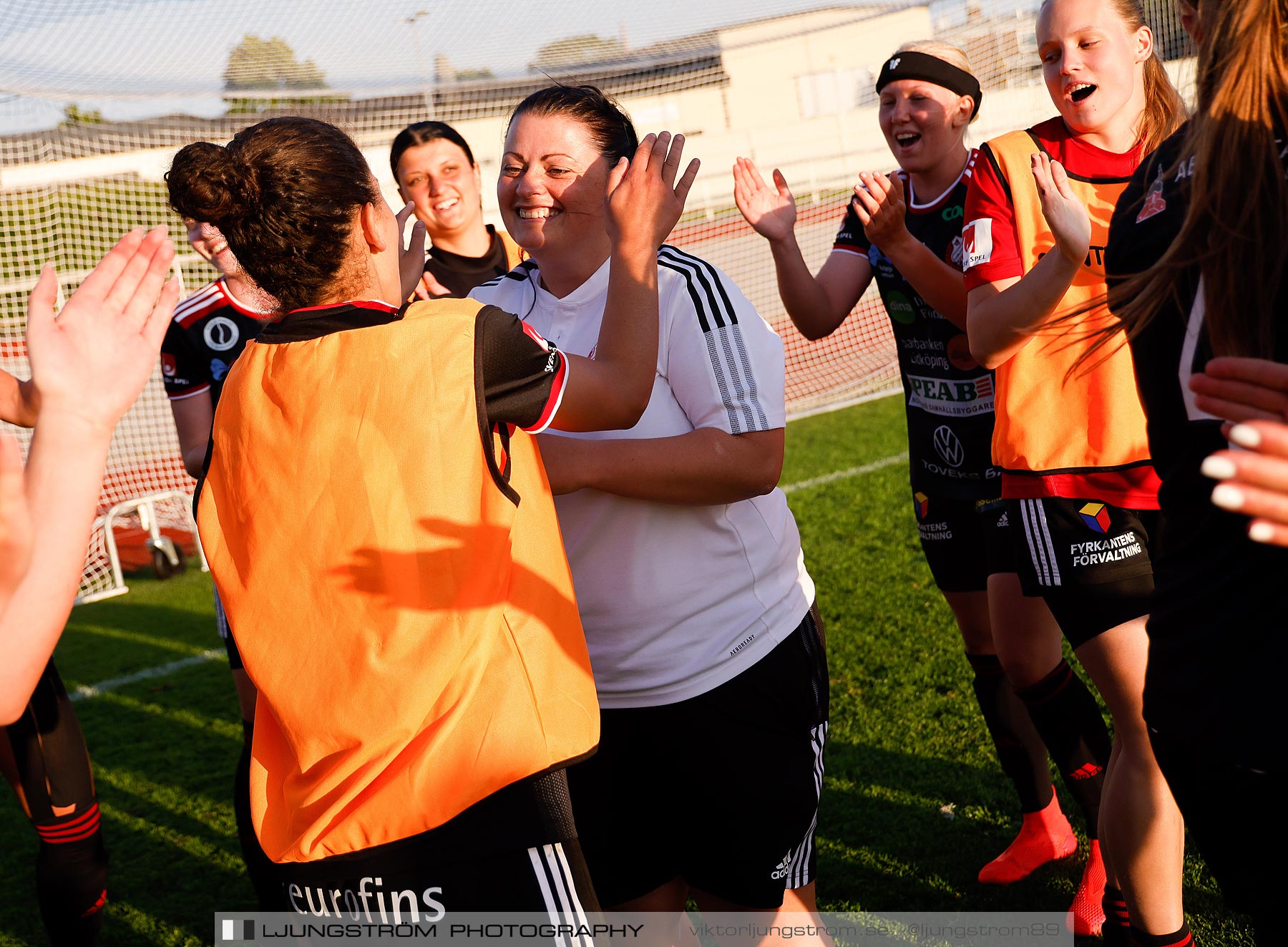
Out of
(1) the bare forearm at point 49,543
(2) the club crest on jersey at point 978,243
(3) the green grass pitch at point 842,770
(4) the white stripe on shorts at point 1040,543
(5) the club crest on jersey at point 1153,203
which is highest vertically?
(5) the club crest on jersey at point 1153,203

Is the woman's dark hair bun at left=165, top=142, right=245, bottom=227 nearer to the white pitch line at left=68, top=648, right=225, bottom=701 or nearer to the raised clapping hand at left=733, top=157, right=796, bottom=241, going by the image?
the raised clapping hand at left=733, top=157, right=796, bottom=241

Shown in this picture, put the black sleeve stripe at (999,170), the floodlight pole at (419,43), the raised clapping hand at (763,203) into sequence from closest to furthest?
the black sleeve stripe at (999,170) < the raised clapping hand at (763,203) < the floodlight pole at (419,43)

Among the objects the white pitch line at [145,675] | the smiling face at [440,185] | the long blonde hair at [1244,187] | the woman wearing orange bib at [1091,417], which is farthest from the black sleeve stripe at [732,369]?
the white pitch line at [145,675]

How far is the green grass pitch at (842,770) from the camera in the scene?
344 cm

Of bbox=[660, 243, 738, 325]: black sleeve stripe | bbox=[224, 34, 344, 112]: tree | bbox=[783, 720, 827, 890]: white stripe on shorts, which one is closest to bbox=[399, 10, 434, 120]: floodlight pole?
bbox=[224, 34, 344, 112]: tree

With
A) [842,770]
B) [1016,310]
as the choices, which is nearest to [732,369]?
[1016,310]

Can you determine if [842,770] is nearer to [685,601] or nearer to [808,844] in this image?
[808,844]

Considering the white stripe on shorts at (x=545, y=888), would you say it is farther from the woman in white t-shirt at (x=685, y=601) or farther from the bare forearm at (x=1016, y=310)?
the bare forearm at (x=1016, y=310)

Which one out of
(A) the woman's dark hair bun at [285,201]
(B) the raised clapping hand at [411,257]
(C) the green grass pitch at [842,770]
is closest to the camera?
(A) the woman's dark hair bun at [285,201]

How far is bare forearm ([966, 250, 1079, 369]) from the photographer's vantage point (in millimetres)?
2295

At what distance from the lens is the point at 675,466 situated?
212 centimetres

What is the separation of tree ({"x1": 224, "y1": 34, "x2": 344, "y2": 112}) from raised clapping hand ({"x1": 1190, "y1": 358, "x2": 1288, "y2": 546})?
910 centimetres

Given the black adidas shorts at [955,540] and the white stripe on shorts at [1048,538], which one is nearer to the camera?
the white stripe on shorts at [1048,538]

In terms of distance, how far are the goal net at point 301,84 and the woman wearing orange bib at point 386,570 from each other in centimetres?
636
